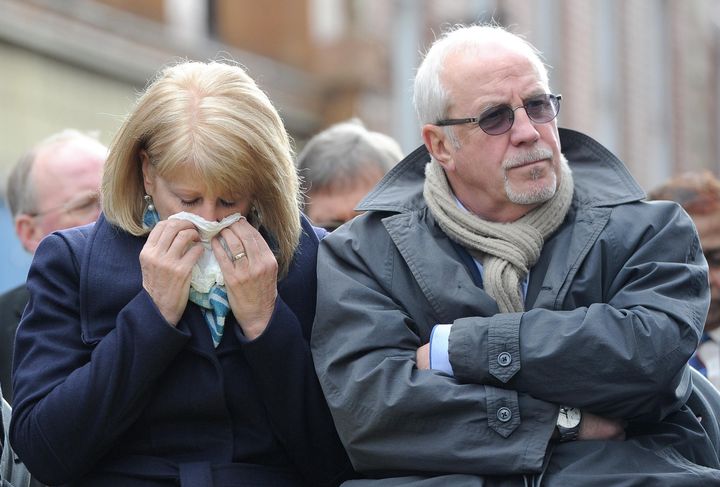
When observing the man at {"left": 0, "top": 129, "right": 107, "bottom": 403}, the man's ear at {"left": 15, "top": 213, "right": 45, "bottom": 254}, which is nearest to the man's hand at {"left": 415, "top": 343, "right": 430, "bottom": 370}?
the man at {"left": 0, "top": 129, "right": 107, "bottom": 403}

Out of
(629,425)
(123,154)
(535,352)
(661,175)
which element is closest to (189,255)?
(123,154)

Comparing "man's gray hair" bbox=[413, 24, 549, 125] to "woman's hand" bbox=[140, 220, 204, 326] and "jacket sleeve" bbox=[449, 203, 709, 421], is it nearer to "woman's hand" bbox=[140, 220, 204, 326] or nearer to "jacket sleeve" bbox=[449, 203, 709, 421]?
"jacket sleeve" bbox=[449, 203, 709, 421]

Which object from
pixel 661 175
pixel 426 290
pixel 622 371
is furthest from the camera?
pixel 661 175

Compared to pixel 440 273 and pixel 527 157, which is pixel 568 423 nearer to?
pixel 440 273

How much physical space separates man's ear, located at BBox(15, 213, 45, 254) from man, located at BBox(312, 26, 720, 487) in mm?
2007

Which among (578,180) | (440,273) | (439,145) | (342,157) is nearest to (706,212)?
(342,157)

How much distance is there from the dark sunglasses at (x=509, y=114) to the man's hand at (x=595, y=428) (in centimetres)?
84

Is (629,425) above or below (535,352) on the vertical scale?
below

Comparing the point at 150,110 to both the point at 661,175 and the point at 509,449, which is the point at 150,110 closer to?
the point at 509,449

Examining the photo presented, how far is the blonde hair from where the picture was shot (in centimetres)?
380

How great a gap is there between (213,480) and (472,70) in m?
1.33

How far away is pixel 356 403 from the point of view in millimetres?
3744

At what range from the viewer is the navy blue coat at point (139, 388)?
3.72m

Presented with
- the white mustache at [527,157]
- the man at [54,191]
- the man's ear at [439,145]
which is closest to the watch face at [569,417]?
the white mustache at [527,157]
